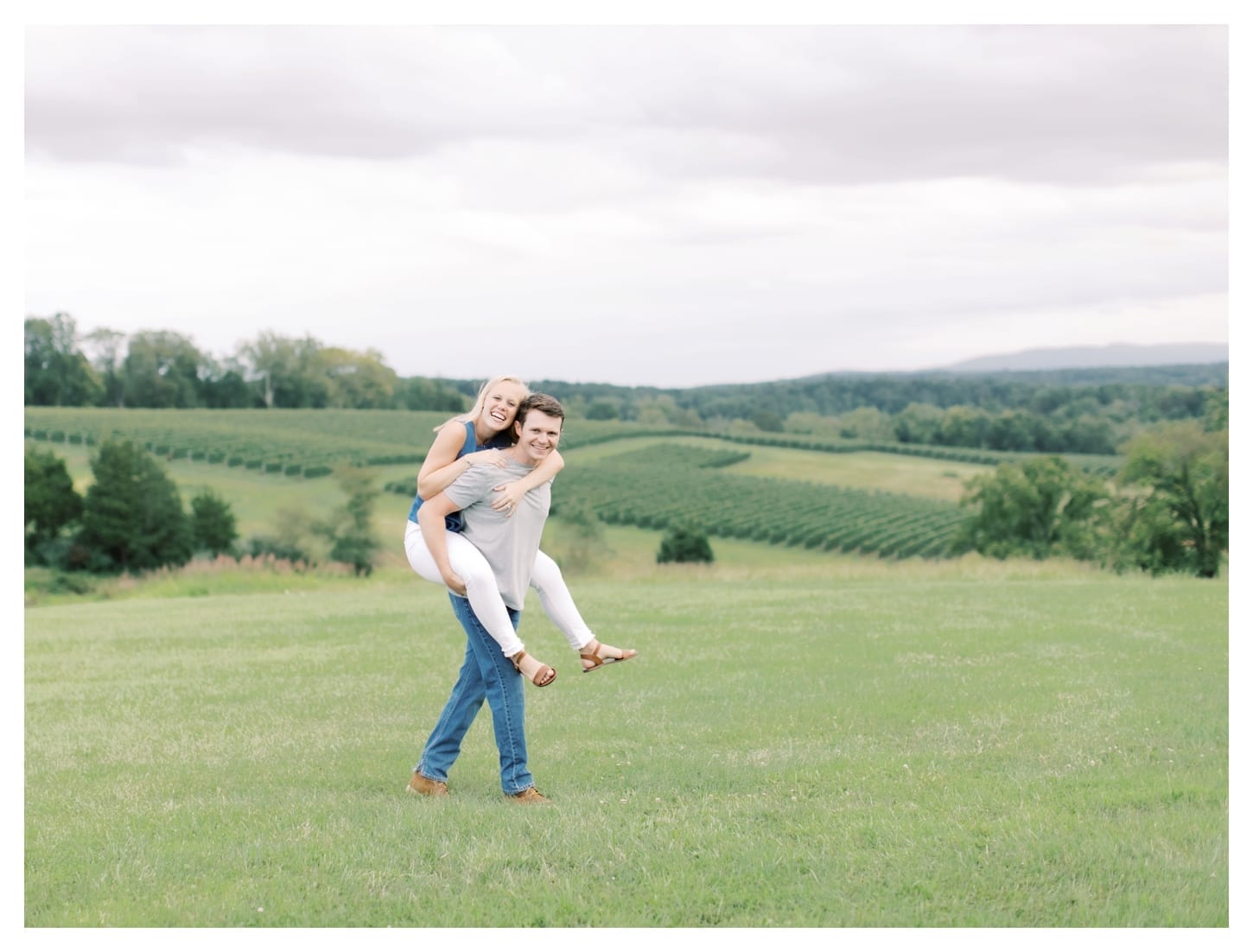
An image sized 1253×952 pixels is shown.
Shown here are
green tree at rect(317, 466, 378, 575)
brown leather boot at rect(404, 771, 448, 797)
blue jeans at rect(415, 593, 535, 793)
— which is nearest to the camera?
blue jeans at rect(415, 593, 535, 793)

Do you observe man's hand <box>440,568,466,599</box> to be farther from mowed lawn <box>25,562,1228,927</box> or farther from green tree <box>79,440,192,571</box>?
green tree <box>79,440,192,571</box>

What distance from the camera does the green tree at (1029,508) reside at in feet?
251

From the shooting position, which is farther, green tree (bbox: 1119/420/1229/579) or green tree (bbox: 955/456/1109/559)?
green tree (bbox: 955/456/1109/559)

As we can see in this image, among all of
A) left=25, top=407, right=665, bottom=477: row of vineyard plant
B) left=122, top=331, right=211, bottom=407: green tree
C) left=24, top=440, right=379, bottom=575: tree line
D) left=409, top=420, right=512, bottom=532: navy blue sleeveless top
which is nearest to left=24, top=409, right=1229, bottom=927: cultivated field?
left=409, top=420, right=512, bottom=532: navy blue sleeveless top

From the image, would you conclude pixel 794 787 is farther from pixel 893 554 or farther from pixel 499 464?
pixel 893 554

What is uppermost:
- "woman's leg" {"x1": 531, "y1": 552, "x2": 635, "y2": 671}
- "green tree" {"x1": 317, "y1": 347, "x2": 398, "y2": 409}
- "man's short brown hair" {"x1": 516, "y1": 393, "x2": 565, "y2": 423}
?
"green tree" {"x1": 317, "y1": 347, "x2": 398, "y2": 409}

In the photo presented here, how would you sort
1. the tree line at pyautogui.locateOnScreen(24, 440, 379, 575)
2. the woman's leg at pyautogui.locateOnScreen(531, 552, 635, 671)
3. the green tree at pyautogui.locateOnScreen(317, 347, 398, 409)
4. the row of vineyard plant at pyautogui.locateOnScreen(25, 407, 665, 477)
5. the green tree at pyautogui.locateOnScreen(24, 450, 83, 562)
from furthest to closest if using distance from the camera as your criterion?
the green tree at pyautogui.locateOnScreen(317, 347, 398, 409) → the row of vineyard plant at pyautogui.locateOnScreen(25, 407, 665, 477) → the green tree at pyautogui.locateOnScreen(24, 450, 83, 562) → the tree line at pyautogui.locateOnScreen(24, 440, 379, 575) → the woman's leg at pyautogui.locateOnScreen(531, 552, 635, 671)

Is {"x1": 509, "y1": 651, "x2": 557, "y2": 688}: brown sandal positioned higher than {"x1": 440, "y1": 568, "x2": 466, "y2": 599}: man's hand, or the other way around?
{"x1": 440, "y1": 568, "x2": 466, "y2": 599}: man's hand

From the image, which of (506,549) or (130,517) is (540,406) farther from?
(130,517)

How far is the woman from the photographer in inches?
264

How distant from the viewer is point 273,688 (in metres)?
12.0

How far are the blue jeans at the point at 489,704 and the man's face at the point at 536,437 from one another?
94 centimetres

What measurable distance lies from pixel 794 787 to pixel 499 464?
2653mm

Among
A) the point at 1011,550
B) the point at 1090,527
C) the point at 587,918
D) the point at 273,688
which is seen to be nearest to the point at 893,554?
the point at 1011,550
